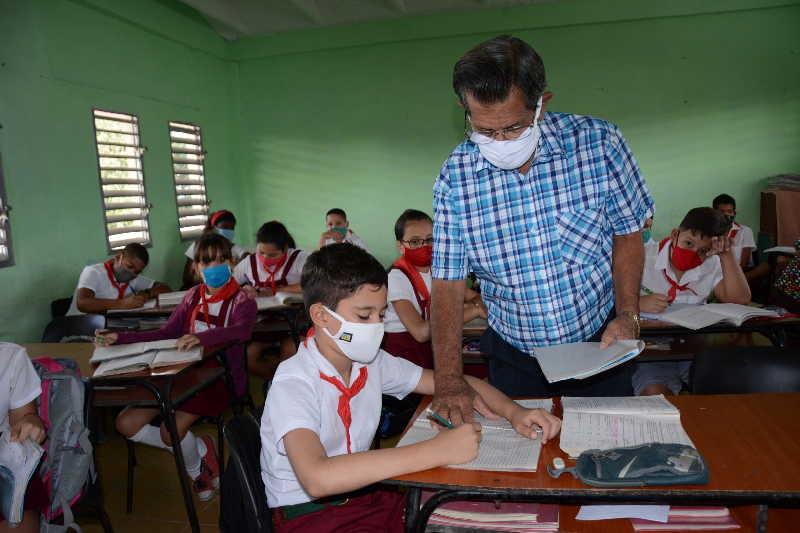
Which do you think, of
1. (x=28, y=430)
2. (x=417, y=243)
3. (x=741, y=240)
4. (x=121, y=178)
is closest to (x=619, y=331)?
(x=417, y=243)

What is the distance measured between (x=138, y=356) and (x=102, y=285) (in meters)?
2.08

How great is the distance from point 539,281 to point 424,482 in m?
0.59

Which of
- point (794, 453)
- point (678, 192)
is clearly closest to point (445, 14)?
point (678, 192)

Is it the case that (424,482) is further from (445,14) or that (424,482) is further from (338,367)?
(445,14)

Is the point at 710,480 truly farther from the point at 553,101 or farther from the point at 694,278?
the point at 553,101

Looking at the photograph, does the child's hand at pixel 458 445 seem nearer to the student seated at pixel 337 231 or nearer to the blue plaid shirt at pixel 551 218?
the blue plaid shirt at pixel 551 218

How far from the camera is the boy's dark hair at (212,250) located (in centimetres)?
301

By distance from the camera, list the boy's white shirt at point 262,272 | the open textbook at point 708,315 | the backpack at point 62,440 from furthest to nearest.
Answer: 1. the boy's white shirt at point 262,272
2. the open textbook at point 708,315
3. the backpack at point 62,440

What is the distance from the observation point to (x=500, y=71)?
1.23 meters

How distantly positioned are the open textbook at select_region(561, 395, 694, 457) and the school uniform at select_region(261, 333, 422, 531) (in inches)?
18.6

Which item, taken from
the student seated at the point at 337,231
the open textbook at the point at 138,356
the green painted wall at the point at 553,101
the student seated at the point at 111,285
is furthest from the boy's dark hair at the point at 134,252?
the green painted wall at the point at 553,101

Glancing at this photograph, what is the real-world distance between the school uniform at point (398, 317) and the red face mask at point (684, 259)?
1.30m

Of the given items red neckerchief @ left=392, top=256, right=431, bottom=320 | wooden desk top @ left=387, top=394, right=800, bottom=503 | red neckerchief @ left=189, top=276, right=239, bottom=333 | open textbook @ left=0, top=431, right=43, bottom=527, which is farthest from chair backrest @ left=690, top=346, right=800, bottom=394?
red neckerchief @ left=189, top=276, right=239, bottom=333

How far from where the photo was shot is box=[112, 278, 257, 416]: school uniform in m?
2.71
